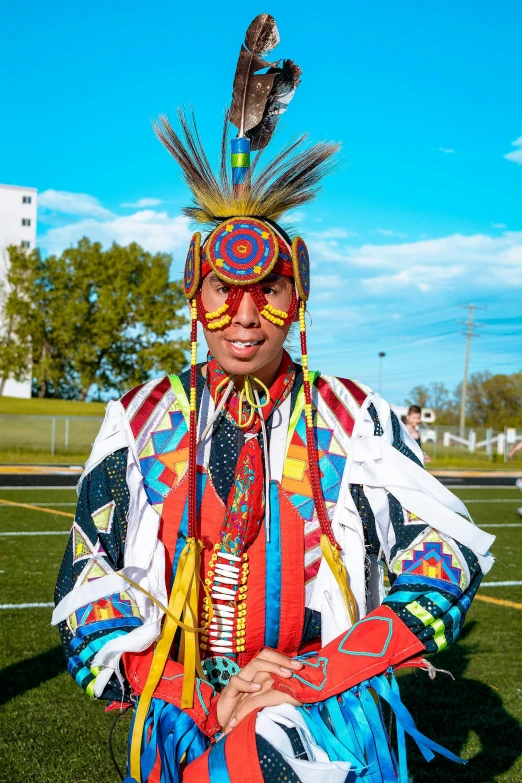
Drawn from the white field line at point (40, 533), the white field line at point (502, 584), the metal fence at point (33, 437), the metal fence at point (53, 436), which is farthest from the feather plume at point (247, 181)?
the metal fence at point (33, 437)

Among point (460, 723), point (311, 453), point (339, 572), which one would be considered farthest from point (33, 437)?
point (339, 572)

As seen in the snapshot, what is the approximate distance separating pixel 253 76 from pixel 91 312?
4478cm

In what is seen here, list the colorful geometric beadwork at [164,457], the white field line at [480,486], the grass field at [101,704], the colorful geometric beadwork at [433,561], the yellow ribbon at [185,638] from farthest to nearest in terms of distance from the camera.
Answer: the white field line at [480,486], the grass field at [101,704], the colorful geometric beadwork at [164,457], the colorful geometric beadwork at [433,561], the yellow ribbon at [185,638]

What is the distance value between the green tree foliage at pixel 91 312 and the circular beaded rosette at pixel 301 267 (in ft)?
142

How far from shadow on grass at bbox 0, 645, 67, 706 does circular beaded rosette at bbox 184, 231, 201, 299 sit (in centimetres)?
315

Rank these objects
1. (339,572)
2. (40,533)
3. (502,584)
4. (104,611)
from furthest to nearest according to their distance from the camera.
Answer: (40,533)
(502,584)
(339,572)
(104,611)

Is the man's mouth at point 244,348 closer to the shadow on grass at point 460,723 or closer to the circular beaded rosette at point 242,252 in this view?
the circular beaded rosette at point 242,252

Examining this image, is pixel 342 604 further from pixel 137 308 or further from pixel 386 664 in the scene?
pixel 137 308

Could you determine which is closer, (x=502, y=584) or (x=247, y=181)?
(x=247, y=181)

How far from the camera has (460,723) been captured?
171 inches

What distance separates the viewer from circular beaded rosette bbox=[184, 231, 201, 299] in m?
2.34

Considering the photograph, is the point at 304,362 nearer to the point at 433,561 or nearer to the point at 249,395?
the point at 249,395

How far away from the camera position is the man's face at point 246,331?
2.30 meters

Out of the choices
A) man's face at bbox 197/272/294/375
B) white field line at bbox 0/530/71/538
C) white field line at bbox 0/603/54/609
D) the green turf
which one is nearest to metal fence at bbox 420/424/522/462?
the green turf
